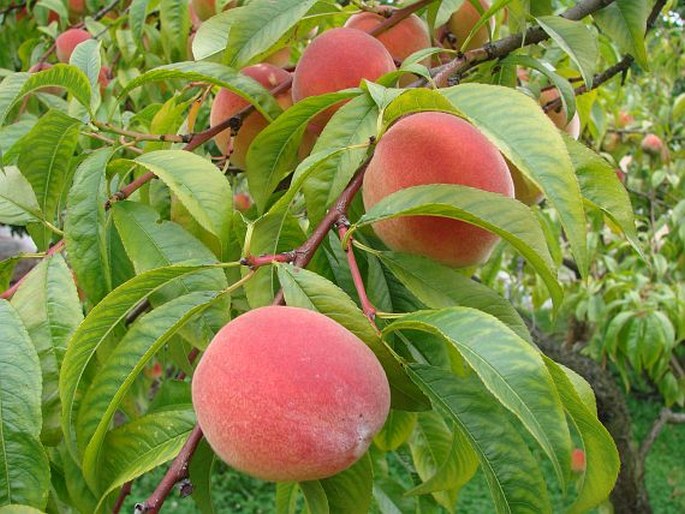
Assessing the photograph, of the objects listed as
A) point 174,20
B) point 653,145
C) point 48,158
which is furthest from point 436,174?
point 653,145

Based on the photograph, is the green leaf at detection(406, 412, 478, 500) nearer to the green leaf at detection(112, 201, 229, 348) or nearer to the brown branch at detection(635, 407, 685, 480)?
the green leaf at detection(112, 201, 229, 348)

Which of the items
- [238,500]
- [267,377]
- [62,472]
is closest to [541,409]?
[267,377]

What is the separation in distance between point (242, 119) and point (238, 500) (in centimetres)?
293

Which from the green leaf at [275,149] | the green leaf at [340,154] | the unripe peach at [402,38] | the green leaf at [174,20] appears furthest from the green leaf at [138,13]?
the green leaf at [340,154]

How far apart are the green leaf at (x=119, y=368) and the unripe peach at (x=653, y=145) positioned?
2.33 meters

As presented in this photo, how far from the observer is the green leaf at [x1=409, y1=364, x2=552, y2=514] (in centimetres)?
49

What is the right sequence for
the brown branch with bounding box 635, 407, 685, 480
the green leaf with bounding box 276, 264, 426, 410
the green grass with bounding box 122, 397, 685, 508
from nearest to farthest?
the green leaf with bounding box 276, 264, 426, 410, the brown branch with bounding box 635, 407, 685, 480, the green grass with bounding box 122, 397, 685, 508

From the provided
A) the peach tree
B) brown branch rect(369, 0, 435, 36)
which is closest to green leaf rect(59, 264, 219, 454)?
the peach tree

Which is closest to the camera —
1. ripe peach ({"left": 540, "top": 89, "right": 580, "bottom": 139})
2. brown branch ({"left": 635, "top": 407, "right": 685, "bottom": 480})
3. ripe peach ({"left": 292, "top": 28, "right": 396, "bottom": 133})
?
ripe peach ({"left": 292, "top": 28, "right": 396, "bottom": 133})

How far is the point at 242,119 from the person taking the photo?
2.71 feet

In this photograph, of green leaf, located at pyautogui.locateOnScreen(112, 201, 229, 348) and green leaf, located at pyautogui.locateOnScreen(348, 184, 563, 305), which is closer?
green leaf, located at pyautogui.locateOnScreen(348, 184, 563, 305)

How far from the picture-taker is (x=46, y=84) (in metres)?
0.72

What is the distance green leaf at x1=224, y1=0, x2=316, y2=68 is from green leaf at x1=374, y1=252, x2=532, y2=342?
0.29m

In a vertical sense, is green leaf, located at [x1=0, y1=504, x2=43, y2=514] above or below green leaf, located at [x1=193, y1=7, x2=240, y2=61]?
below
